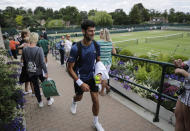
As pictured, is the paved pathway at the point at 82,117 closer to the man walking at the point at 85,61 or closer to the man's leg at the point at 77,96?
the man's leg at the point at 77,96

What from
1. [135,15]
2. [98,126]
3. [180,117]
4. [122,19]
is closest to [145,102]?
[98,126]

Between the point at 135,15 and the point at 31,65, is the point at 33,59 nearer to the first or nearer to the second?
the point at 31,65

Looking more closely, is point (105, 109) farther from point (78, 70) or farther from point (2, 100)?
point (2, 100)

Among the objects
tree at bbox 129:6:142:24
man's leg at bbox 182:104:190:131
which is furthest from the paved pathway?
tree at bbox 129:6:142:24

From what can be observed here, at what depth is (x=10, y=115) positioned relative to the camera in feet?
6.58

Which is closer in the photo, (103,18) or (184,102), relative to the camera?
(184,102)

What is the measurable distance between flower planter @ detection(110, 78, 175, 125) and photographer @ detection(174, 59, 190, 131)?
2.99 ft

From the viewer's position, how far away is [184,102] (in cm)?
200

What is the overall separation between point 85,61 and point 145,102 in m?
1.97

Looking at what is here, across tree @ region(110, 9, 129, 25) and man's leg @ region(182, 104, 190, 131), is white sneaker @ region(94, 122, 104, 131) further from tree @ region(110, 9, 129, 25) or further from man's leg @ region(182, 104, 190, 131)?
tree @ region(110, 9, 129, 25)

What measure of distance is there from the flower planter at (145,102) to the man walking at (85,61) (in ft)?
4.46

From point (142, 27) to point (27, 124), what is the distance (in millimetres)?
54964

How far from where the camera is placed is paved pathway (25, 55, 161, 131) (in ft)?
10.5

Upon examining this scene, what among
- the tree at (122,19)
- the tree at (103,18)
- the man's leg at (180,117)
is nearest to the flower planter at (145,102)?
the man's leg at (180,117)
